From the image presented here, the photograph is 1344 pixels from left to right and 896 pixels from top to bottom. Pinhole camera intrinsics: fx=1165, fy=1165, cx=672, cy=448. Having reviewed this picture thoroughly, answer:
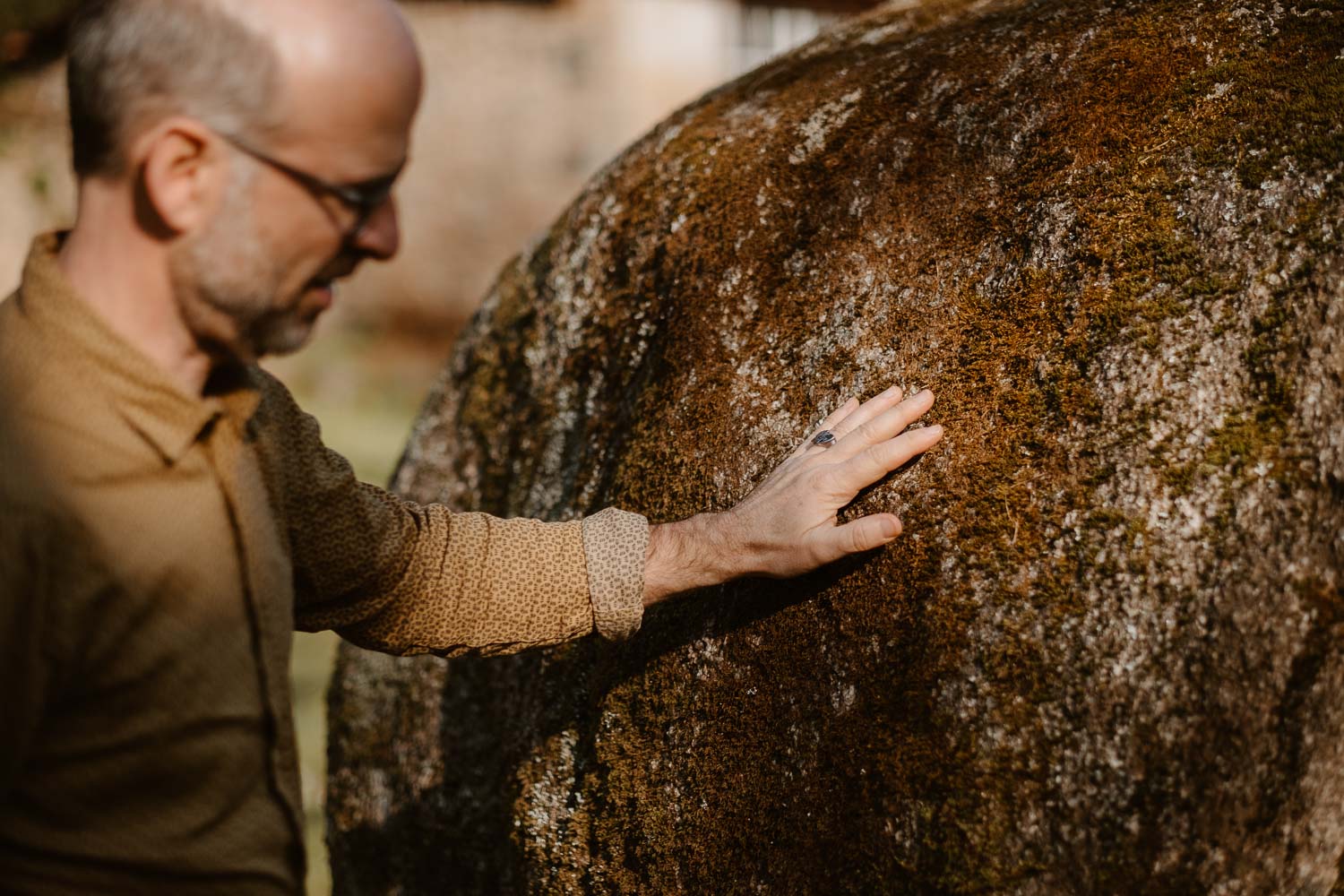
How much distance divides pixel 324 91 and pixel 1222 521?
1.28m

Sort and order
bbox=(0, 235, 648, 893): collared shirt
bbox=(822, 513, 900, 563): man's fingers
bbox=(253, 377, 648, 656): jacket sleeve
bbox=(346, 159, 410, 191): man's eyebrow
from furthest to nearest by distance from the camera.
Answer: bbox=(253, 377, 648, 656): jacket sleeve < bbox=(822, 513, 900, 563): man's fingers < bbox=(346, 159, 410, 191): man's eyebrow < bbox=(0, 235, 648, 893): collared shirt

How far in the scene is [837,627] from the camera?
1.81 m

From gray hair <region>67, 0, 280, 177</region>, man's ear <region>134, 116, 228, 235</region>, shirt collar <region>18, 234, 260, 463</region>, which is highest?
gray hair <region>67, 0, 280, 177</region>

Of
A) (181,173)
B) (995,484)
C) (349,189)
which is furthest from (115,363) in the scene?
(995,484)

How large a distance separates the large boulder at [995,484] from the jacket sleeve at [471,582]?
165mm

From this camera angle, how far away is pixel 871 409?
1.84m

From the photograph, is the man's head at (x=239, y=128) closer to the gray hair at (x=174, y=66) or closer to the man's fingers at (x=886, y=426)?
the gray hair at (x=174, y=66)

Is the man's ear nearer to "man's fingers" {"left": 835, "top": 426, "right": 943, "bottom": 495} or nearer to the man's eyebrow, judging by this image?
the man's eyebrow

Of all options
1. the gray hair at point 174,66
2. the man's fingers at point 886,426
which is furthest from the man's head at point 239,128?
the man's fingers at point 886,426

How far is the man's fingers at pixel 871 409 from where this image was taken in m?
1.84

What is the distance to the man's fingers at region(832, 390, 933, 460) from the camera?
5.89 ft

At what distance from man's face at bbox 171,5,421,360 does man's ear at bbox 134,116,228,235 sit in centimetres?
1

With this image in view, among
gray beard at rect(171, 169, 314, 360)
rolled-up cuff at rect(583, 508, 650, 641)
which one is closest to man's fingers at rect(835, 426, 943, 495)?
rolled-up cuff at rect(583, 508, 650, 641)

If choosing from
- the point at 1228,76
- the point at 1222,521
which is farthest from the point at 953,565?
the point at 1228,76
